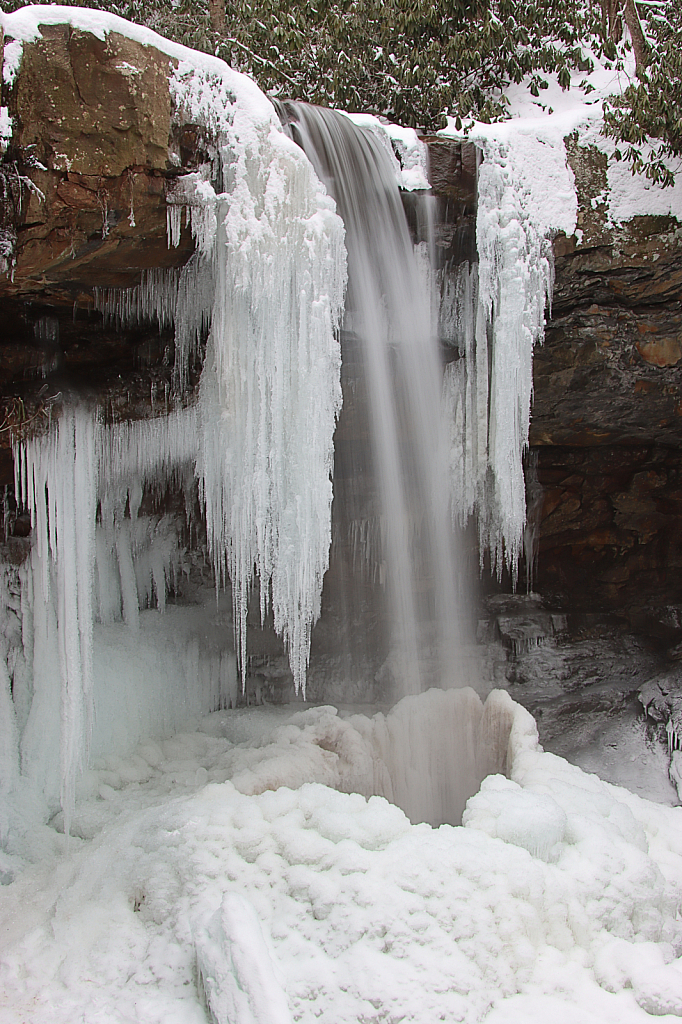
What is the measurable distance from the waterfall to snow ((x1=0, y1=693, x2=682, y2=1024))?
9.39 ft

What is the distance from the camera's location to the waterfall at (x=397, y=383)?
5.30 m

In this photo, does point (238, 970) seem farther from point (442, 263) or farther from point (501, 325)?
point (442, 263)

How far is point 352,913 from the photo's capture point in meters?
3.62

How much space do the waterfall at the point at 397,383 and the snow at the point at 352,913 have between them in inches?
113

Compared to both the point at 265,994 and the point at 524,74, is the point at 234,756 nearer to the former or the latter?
the point at 265,994

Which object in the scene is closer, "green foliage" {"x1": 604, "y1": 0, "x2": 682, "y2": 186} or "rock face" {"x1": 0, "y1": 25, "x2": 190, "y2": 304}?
"rock face" {"x1": 0, "y1": 25, "x2": 190, "y2": 304}

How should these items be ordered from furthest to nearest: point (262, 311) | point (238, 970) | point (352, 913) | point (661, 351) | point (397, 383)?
point (661, 351)
point (397, 383)
point (262, 311)
point (352, 913)
point (238, 970)

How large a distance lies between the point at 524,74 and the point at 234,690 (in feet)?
24.3

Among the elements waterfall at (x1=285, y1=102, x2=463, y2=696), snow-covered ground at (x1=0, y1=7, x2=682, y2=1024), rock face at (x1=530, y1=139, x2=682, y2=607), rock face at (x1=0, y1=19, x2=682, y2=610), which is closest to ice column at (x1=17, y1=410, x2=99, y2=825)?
rock face at (x1=0, y1=19, x2=682, y2=610)

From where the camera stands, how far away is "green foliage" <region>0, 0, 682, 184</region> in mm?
7180

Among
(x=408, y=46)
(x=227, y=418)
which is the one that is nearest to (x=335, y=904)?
(x=227, y=418)

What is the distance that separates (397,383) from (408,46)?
3950 millimetres

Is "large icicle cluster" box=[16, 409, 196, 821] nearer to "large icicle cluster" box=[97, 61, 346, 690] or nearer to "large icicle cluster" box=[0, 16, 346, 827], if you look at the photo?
"large icicle cluster" box=[0, 16, 346, 827]

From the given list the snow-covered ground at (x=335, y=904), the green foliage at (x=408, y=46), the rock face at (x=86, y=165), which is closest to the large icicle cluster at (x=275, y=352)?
the snow-covered ground at (x=335, y=904)
